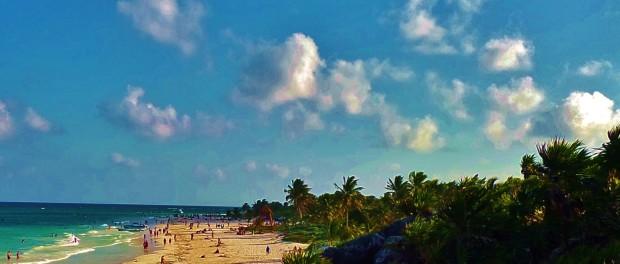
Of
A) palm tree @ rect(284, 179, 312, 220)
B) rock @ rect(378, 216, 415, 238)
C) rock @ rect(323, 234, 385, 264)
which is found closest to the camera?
rock @ rect(323, 234, 385, 264)

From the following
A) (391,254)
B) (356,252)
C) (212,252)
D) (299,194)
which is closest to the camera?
(391,254)

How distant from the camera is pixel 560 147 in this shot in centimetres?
1612

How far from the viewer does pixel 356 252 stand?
22.8 m

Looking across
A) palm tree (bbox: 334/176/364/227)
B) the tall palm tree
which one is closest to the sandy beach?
palm tree (bbox: 334/176/364/227)

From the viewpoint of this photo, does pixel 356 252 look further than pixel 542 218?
Yes

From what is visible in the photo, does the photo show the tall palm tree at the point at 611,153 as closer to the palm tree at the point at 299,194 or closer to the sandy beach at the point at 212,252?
the sandy beach at the point at 212,252

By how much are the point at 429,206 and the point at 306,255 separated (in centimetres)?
1369

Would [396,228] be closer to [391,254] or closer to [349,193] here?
[391,254]

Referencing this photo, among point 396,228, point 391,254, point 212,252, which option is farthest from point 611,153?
point 212,252

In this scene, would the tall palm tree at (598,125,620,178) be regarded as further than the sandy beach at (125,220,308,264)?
No

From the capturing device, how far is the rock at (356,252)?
22.7m

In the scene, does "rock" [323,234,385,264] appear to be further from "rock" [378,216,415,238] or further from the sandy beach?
the sandy beach

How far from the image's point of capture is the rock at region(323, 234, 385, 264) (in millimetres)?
22656

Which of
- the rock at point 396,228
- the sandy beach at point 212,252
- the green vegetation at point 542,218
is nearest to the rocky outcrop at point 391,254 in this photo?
the green vegetation at point 542,218
